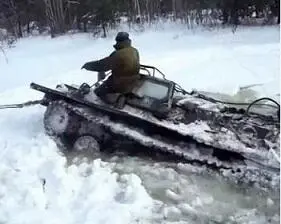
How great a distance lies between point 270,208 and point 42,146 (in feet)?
10.3

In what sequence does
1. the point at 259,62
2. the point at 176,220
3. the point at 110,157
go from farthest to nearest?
the point at 259,62, the point at 110,157, the point at 176,220

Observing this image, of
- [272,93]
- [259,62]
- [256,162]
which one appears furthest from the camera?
[259,62]

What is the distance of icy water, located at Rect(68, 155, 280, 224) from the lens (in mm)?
5301

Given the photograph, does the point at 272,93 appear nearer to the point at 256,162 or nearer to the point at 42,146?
the point at 256,162

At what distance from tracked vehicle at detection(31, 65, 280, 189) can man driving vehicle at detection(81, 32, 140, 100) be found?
0.13 m

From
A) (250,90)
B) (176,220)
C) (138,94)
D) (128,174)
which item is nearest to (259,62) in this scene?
(250,90)

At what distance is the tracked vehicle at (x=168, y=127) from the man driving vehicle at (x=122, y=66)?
128 mm

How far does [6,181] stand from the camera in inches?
232

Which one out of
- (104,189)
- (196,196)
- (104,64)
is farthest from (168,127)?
(104,64)

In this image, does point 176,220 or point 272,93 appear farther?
point 272,93

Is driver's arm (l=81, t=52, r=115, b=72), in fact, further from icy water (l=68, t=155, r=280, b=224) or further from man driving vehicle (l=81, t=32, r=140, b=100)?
icy water (l=68, t=155, r=280, b=224)

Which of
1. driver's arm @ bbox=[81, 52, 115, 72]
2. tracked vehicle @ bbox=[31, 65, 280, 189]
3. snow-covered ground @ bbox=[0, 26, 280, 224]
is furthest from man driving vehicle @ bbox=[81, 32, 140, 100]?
snow-covered ground @ bbox=[0, 26, 280, 224]

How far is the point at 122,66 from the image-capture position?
23.2 ft

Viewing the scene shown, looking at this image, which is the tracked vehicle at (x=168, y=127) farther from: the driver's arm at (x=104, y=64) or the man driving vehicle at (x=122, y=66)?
the driver's arm at (x=104, y=64)
